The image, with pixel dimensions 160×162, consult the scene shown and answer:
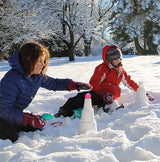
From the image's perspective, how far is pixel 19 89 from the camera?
7.85 ft

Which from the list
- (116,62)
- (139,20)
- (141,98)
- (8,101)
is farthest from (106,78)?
(139,20)

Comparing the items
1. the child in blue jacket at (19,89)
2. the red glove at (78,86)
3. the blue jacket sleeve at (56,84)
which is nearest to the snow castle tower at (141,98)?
the red glove at (78,86)

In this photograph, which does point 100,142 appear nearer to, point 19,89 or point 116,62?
point 19,89

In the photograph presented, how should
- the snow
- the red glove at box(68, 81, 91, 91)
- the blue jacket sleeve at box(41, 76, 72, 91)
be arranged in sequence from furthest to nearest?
the blue jacket sleeve at box(41, 76, 72, 91)
the red glove at box(68, 81, 91, 91)
the snow

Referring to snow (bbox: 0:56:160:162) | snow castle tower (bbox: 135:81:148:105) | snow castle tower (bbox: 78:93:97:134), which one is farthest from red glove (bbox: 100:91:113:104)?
snow castle tower (bbox: 78:93:97:134)

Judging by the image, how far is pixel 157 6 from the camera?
15930 millimetres

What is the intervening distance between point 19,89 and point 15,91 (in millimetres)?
70

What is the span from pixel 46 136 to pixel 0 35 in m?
14.6

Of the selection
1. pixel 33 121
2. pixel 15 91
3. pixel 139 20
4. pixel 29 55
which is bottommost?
pixel 33 121

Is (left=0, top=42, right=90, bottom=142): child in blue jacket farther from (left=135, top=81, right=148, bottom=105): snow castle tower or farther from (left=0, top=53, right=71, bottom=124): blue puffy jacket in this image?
(left=135, top=81, right=148, bottom=105): snow castle tower

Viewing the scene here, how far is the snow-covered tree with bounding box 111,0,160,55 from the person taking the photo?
16.4 metres

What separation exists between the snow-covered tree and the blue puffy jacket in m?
15.7

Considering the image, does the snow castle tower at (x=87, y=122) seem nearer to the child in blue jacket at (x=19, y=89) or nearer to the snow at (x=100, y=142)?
the snow at (x=100, y=142)

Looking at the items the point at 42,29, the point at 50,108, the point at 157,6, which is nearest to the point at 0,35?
the point at 42,29
